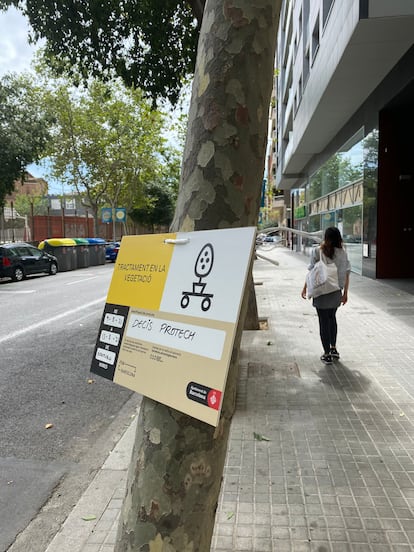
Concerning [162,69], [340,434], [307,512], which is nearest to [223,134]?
[307,512]

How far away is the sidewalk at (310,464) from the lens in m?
2.53

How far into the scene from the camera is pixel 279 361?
5.82 meters

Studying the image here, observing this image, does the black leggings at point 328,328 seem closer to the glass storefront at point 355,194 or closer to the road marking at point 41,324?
the road marking at point 41,324

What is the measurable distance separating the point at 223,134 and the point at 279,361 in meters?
4.61

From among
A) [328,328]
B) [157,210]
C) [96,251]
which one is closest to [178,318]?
[328,328]

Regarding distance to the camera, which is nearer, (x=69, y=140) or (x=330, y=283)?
(x=330, y=283)

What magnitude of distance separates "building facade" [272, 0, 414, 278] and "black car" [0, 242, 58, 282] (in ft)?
41.6

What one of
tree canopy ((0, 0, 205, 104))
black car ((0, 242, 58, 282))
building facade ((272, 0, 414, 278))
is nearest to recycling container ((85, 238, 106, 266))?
black car ((0, 242, 58, 282))

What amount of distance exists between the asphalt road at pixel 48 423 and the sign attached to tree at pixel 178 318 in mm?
1670

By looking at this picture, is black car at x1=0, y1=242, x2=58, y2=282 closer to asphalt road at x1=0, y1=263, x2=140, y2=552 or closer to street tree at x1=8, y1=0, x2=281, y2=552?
asphalt road at x1=0, y1=263, x2=140, y2=552

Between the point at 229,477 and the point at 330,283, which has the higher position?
the point at 330,283

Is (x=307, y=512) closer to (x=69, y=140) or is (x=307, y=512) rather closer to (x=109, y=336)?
(x=109, y=336)

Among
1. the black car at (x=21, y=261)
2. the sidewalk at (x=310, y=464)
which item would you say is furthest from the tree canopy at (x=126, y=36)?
the black car at (x=21, y=261)

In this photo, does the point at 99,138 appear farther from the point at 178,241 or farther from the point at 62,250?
the point at 178,241
